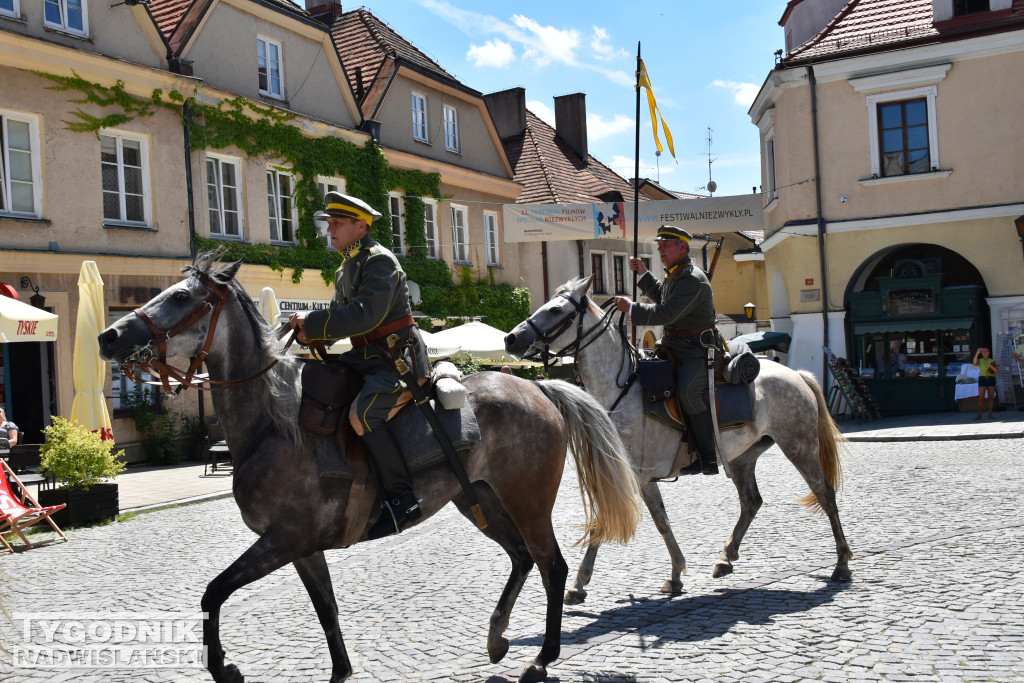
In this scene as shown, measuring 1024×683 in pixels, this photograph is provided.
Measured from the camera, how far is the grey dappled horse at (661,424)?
6.68 m

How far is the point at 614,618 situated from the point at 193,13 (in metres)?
17.3

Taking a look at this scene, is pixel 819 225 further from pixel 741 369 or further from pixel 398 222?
pixel 741 369

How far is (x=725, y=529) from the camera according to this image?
853 centimetres

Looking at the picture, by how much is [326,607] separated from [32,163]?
14.3m

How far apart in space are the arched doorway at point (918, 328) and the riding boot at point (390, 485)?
1880 cm

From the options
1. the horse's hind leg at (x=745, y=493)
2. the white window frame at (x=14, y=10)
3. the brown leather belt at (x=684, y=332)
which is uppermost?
the white window frame at (x=14, y=10)

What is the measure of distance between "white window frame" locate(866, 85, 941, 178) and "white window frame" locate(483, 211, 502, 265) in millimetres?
12161

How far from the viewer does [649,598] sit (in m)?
6.32

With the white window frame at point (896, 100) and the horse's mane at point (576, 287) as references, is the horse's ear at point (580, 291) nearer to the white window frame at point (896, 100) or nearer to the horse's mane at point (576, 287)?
the horse's mane at point (576, 287)

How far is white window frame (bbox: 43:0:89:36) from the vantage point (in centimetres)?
1598

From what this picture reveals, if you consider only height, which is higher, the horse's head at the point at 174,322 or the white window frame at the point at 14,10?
the white window frame at the point at 14,10

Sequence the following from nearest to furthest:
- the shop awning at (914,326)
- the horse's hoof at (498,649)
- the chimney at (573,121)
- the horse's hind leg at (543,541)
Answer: the horse's hoof at (498,649)
the horse's hind leg at (543,541)
the shop awning at (914,326)
the chimney at (573,121)

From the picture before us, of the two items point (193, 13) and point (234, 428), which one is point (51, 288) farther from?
point (234, 428)

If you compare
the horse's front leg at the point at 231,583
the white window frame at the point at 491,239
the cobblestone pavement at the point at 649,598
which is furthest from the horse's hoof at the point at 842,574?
the white window frame at the point at 491,239
